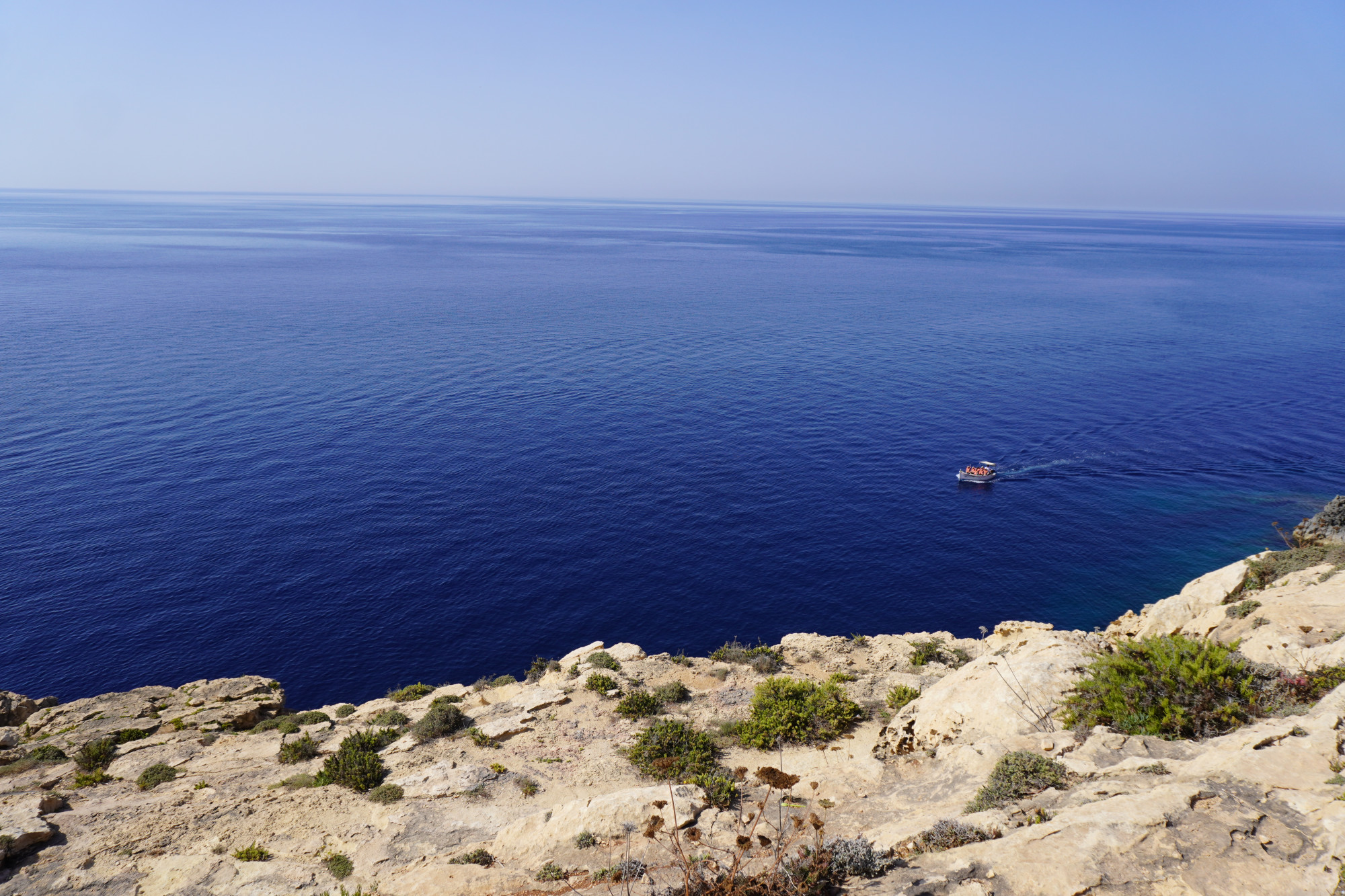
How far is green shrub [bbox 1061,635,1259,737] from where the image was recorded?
66.9 feet

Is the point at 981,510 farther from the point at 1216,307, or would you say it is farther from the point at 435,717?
the point at 1216,307

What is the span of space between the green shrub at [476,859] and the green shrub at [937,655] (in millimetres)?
25655

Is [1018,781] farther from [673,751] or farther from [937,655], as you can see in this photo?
[937,655]

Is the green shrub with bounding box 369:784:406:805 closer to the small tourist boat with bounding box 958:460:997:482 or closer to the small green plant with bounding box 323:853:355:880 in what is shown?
the small green plant with bounding box 323:853:355:880

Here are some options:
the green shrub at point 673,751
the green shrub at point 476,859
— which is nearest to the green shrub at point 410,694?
the green shrub at point 673,751

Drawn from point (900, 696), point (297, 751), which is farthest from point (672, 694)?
point (297, 751)

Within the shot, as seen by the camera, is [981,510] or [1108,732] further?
[981,510]

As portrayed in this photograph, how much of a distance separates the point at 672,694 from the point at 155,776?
22.0 meters

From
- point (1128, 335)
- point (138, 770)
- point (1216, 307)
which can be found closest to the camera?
point (138, 770)

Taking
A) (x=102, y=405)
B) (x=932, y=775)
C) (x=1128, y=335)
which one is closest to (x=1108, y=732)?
(x=932, y=775)

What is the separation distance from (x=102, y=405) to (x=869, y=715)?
106149 millimetres

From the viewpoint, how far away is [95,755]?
30.0 metres

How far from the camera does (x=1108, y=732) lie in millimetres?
20609

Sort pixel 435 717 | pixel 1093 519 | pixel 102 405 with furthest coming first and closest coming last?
pixel 102 405
pixel 1093 519
pixel 435 717
